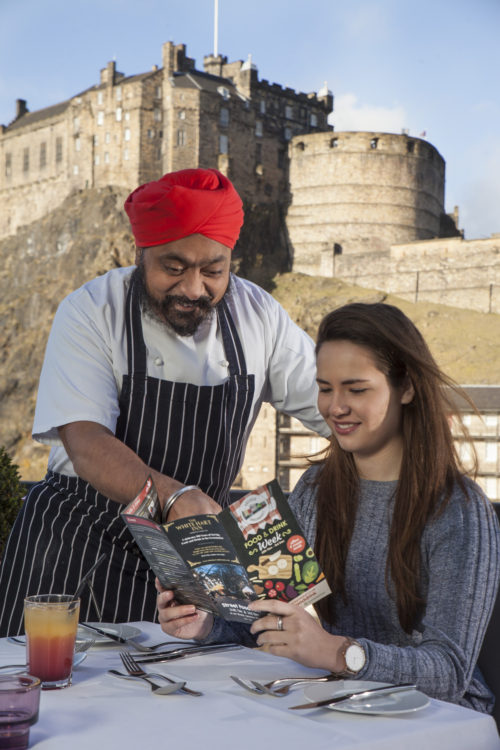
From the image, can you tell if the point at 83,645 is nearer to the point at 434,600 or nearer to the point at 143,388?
the point at 434,600

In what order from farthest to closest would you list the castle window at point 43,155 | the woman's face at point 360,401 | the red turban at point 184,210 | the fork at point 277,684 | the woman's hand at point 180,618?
1. the castle window at point 43,155
2. the red turban at point 184,210
3. the woman's face at point 360,401
4. the woman's hand at point 180,618
5. the fork at point 277,684

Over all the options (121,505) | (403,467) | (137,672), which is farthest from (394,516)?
(121,505)

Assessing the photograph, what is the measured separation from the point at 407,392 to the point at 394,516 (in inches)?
12.6

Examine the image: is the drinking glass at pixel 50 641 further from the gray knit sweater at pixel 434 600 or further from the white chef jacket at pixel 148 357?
the white chef jacket at pixel 148 357

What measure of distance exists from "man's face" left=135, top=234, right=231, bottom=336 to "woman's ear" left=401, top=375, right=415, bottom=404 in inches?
26.2

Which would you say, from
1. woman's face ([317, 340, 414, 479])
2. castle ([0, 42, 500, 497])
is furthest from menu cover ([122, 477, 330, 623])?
castle ([0, 42, 500, 497])

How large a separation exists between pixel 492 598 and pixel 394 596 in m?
0.24

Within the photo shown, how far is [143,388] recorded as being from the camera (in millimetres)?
2777

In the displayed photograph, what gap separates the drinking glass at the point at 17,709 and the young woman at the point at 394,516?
61cm

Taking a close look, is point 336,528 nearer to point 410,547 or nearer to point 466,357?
point 410,547

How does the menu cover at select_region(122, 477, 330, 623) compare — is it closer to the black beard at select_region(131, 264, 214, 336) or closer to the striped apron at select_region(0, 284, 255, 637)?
the striped apron at select_region(0, 284, 255, 637)

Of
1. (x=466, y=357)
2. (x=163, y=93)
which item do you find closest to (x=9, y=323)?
(x=163, y=93)

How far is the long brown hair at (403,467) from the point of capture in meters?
2.19

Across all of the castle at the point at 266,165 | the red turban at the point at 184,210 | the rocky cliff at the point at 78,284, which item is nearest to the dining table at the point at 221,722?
the red turban at the point at 184,210
